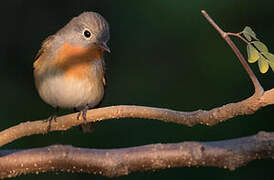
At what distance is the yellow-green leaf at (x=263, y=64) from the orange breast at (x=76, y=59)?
232 centimetres

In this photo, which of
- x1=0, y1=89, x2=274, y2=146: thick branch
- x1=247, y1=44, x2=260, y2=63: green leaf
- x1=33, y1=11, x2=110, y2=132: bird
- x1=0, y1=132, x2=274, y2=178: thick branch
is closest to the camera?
x1=247, y1=44, x2=260, y2=63: green leaf

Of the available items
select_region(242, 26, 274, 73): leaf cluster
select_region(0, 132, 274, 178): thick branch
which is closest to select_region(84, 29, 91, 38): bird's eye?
select_region(0, 132, 274, 178): thick branch

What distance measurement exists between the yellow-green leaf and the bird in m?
2.10

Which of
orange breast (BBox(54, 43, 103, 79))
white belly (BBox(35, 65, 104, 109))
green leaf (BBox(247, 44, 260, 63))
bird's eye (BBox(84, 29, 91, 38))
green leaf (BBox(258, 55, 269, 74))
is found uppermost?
bird's eye (BBox(84, 29, 91, 38))

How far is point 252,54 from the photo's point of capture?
2.27 meters

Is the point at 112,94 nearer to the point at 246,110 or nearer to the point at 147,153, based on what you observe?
the point at 147,153

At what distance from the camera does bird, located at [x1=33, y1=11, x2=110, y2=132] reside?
435cm

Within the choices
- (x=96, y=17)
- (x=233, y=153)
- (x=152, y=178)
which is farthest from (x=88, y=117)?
(x=152, y=178)

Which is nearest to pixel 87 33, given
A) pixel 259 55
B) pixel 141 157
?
pixel 141 157

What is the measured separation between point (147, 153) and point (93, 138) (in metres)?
2.35

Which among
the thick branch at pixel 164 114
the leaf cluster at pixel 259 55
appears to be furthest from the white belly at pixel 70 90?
the leaf cluster at pixel 259 55

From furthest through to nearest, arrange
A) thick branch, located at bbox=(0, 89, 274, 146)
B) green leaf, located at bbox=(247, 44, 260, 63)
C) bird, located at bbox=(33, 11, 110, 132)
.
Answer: bird, located at bbox=(33, 11, 110, 132), thick branch, located at bbox=(0, 89, 274, 146), green leaf, located at bbox=(247, 44, 260, 63)

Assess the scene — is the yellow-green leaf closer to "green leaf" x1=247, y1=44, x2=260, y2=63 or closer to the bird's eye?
"green leaf" x1=247, y1=44, x2=260, y2=63

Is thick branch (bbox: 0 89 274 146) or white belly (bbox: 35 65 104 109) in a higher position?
white belly (bbox: 35 65 104 109)
